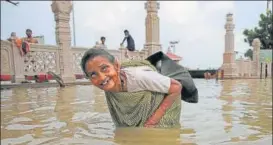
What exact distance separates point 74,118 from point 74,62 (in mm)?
7659

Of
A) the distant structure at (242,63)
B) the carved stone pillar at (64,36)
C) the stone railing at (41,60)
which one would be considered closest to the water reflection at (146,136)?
the stone railing at (41,60)

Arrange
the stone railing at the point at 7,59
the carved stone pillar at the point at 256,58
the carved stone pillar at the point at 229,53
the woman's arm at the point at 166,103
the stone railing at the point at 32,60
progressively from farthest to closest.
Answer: the carved stone pillar at the point at 256,58
the carved stone pillar at the point at 229,53
the stone railing at the point at 32,60
the stone railing at the point at 7,59
the woman's arm at the point at 166,103

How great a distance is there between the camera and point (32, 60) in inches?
383

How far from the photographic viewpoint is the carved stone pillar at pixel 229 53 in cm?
1755

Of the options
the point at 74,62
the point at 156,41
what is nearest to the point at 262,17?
the point at 156,41

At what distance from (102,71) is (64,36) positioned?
28.2 ft

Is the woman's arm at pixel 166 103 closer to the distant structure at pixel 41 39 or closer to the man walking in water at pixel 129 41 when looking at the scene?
the man walking in water at pixel 129 41

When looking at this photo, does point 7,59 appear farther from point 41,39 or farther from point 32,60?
point 41,39

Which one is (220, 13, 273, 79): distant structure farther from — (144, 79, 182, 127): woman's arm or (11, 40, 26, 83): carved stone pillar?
(144, 79, 182, 127): woman's arm

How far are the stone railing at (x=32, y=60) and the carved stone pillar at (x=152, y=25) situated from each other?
3188 mm

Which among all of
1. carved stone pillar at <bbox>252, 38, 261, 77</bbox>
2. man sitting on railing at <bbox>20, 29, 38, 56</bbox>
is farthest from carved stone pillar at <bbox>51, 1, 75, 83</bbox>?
carved stone pillar at <bbox>252, 38, 261, 77</bbox>

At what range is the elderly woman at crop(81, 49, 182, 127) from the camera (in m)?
2.18

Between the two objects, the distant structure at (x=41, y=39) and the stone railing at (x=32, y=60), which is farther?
the distant structure at (x=41, y=39)

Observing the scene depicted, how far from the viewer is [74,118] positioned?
3.43 m
